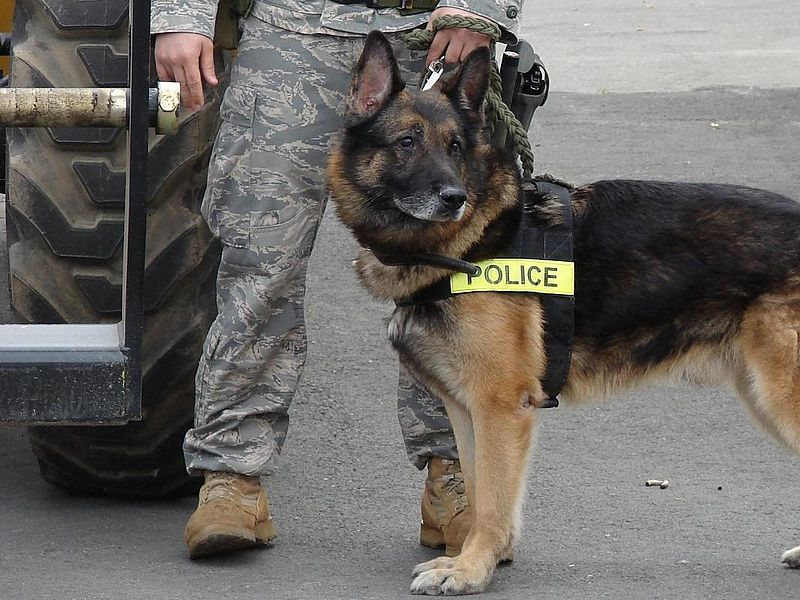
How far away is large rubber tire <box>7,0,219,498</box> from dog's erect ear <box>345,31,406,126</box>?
0.55 m

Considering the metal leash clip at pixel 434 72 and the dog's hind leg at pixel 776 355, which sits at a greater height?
the metal leash clip at pixel 434 72

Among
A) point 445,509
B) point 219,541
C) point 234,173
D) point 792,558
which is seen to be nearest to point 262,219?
point 234,173

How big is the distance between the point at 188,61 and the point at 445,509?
1.44 m

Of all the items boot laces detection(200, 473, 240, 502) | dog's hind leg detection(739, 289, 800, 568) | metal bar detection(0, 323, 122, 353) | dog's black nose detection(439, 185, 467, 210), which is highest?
dog's black nose detection(439, 185, 467, 210)

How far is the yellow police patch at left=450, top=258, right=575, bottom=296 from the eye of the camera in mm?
3424

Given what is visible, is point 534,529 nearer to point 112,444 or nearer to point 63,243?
point 112,444

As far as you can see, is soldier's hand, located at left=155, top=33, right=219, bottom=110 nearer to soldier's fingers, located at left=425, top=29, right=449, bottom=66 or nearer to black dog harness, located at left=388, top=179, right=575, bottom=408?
soldier's fingers, located at left=425, top=29, right=449, bottom=66

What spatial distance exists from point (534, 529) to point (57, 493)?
4.88 ft

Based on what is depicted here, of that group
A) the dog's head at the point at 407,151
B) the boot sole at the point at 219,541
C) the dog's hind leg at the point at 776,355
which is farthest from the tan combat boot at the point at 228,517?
the dog's hind leg at the point at 776,355

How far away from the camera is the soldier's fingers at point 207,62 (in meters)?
3.38

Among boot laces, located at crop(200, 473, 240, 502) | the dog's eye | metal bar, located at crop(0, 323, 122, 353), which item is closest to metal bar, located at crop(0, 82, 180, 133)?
metal bar, located at crop(0, 323, 122, 353)

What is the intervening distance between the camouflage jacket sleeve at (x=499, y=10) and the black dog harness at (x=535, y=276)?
52 cm

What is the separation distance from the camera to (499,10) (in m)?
3.43

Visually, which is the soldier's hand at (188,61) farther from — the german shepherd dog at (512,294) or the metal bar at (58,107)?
the metal bar at (58,107)
